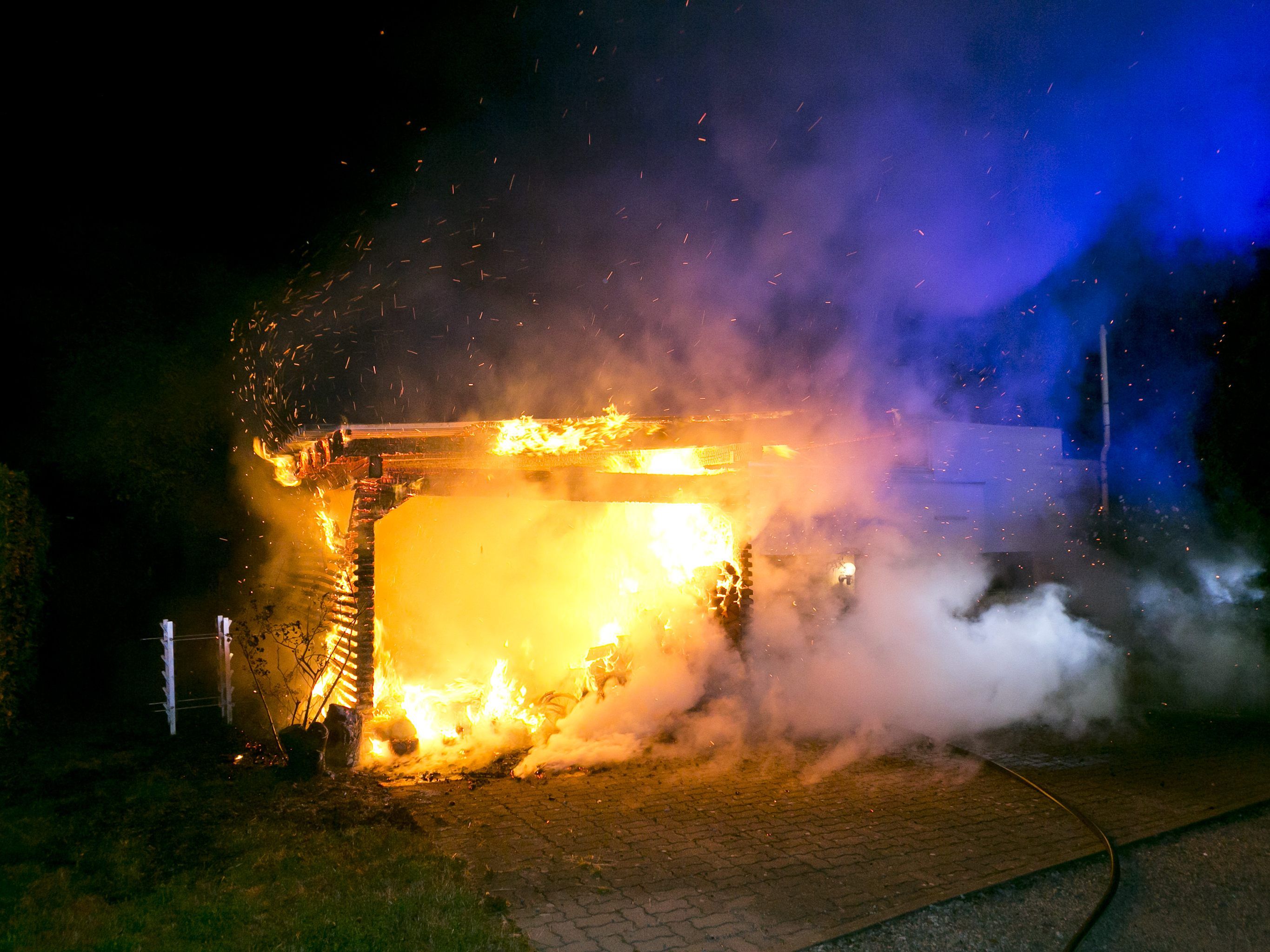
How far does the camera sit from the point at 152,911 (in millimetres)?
4547

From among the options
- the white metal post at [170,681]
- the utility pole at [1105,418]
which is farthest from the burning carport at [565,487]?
the utility pole at [1105,418]

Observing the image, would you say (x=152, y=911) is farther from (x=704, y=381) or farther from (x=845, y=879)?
(x=704, y=381)

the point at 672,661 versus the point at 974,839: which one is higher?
the point at 672,661

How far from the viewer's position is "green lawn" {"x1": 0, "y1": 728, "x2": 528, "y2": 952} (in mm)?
4277

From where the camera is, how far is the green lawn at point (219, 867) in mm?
4277

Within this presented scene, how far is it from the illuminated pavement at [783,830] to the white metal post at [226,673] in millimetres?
3456

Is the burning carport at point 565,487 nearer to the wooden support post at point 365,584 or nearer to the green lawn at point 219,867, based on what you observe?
the wooden support post at point 365,584

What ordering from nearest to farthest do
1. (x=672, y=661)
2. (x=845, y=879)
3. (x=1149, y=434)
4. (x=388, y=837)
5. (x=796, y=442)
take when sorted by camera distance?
(x=845, y=879) → (x=388, y=837) → (x=796, y=442) → (x=672, y=661) → (x=1149, y=434)

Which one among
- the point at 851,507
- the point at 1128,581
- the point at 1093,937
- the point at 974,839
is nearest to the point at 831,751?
the point at 974,839

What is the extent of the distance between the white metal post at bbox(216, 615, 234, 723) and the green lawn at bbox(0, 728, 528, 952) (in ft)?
4.96

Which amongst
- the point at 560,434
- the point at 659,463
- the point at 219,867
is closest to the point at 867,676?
the point at 659,463

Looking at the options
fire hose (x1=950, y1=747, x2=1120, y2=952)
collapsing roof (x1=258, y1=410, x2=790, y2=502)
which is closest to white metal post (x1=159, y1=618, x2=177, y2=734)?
collapsing roof (x1=258, y1=410, x2=790, y2=502)

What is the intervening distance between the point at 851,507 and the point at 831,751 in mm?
3040

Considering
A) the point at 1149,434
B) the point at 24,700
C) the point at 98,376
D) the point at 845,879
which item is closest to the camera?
the point at 845,879
